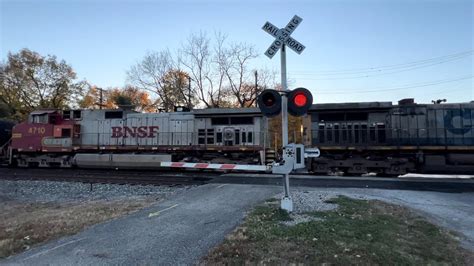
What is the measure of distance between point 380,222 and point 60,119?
57.5 ft

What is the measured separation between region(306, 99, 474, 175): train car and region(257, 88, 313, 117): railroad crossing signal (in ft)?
28.9

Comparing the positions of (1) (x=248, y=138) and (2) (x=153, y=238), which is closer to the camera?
(2) (x=153, y=238)

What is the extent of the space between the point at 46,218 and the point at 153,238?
10.3 ft

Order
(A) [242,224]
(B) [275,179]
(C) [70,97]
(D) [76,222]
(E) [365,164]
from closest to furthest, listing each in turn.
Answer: (A) [242,224]
(D) [76,222]
(B) [275,179]
(E) [365,164]
(C) [70,97]

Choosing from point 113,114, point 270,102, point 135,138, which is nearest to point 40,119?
point 113,114

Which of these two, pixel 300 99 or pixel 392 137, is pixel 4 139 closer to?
pixel 300 99

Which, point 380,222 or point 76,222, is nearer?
point 380,222

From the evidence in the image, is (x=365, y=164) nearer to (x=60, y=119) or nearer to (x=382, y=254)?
(x=382, y=254)

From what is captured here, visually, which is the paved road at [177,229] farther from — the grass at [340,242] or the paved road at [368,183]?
the paved road at [368,183]

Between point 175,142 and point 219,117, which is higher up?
point 219,117

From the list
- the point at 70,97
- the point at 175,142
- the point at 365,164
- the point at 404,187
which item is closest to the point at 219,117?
the point at 175,142

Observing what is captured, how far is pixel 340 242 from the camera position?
4152 mm

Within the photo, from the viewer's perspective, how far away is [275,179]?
11578 millimetres

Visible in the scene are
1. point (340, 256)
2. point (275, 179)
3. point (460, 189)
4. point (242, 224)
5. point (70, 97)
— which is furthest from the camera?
point (70, 97)
